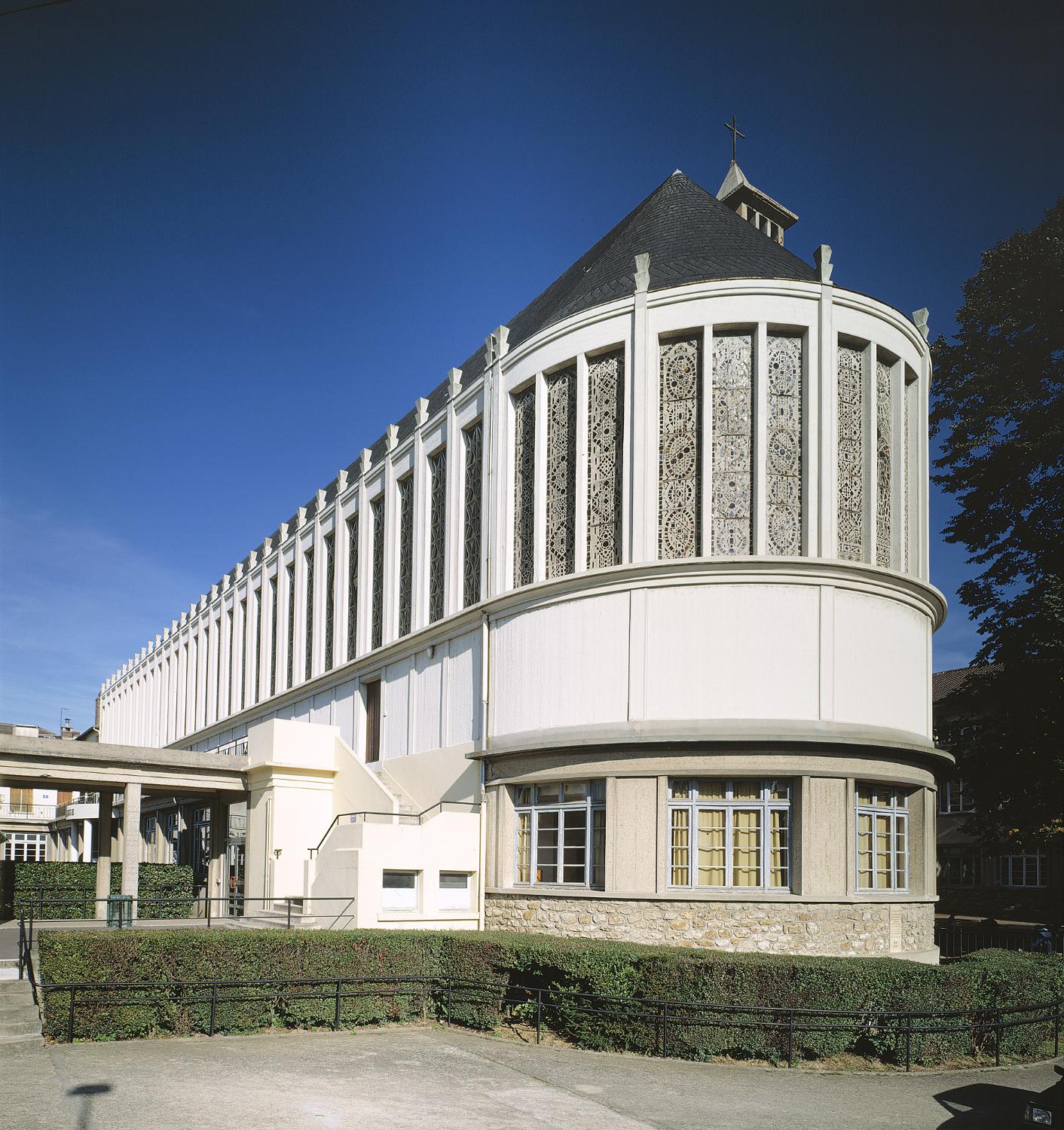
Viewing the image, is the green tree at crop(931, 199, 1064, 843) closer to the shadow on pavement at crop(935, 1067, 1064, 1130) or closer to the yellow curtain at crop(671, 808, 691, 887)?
the yellow curtain at crop(671, 808, 691, 887)

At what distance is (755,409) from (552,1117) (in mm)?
14735

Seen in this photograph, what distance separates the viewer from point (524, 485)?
86.8ft

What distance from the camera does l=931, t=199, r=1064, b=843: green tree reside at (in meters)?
31.4

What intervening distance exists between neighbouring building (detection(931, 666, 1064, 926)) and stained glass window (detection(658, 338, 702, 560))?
2715cm

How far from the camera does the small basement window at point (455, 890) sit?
24.6 metres

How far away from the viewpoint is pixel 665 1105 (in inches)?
505

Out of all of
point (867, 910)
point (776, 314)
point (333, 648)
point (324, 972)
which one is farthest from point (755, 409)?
point (333, 648)

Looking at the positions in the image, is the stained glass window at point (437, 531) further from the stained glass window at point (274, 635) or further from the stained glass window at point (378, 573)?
the stained glass window at point (274, 635)

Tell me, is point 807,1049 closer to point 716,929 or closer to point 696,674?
point 716,929

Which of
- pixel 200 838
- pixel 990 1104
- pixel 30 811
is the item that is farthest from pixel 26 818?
pixel 990 1104

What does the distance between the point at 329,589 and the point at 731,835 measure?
826 inches

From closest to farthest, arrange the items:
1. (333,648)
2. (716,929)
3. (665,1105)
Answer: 1. (665,1105)
2. (716,929)
3. (333,648)

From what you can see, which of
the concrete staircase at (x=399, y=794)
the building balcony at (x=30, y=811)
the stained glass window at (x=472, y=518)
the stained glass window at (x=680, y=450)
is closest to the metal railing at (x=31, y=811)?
the building balcony at (x=30, y=811)

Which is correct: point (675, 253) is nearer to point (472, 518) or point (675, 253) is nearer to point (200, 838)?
point (472, 518)
